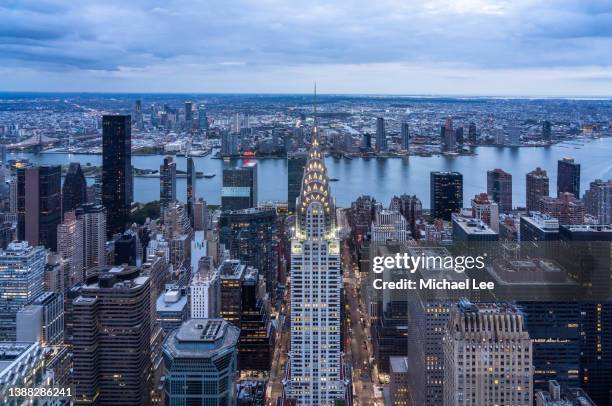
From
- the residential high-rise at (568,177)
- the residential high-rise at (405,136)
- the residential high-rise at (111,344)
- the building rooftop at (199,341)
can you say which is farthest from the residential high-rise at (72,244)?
the residential high-rise at (568,177)

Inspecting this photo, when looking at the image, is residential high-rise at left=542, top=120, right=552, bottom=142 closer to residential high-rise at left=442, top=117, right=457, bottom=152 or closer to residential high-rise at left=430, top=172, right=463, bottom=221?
residential high-rise at left=442, top=117, right=457, bottom=152

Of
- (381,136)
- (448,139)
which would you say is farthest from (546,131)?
(381,136)

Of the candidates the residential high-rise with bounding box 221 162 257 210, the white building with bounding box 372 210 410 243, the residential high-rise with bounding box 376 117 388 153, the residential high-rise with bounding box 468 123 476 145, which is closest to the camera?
the white building with bounding box 372 210 410 243

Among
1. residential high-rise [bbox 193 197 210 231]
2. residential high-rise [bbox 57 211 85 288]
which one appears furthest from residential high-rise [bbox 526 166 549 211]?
residential high-rise [bbox 57 211 85 288]

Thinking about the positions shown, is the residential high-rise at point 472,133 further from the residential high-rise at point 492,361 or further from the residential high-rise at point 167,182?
the residential high-rise at point 492,361

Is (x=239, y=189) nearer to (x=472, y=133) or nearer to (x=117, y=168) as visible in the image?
(x=117, y=168)

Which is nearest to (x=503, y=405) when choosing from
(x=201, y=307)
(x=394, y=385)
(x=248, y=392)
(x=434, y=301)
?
(x=434, y=301)
